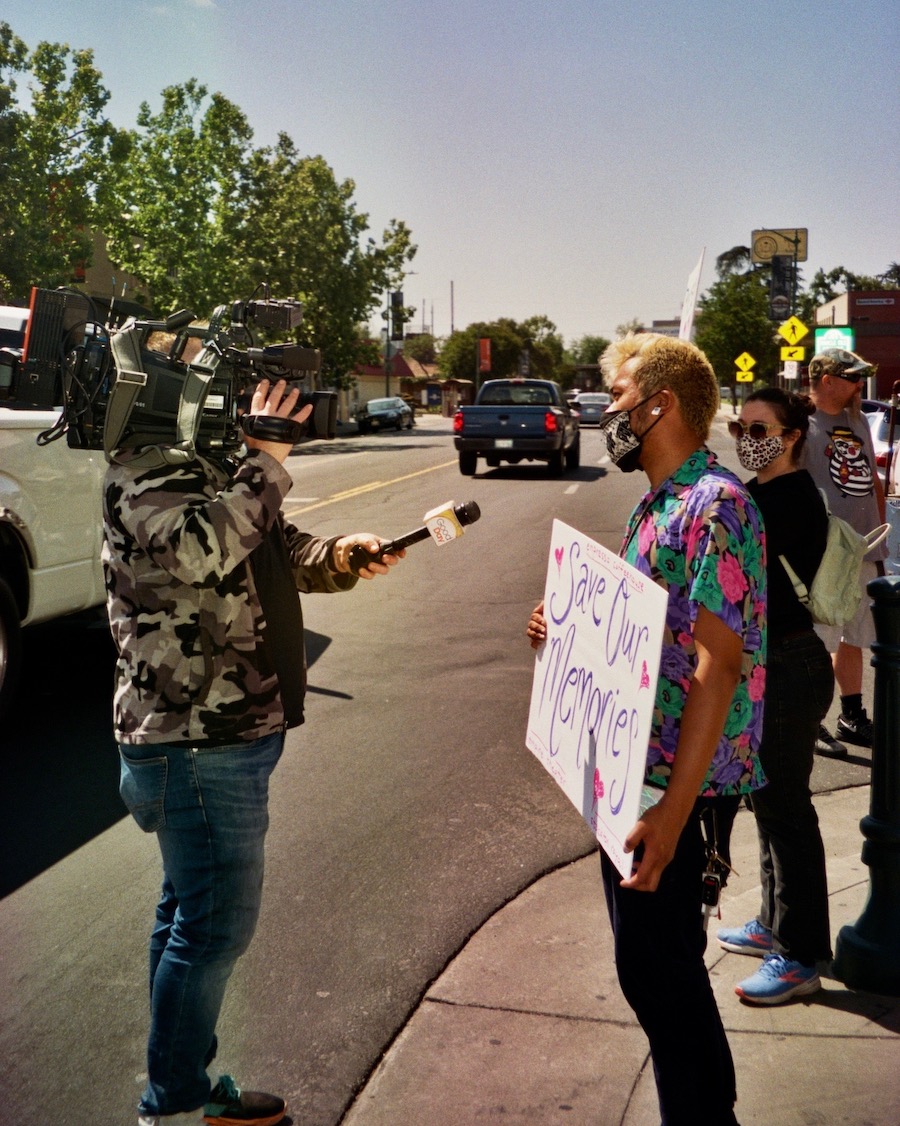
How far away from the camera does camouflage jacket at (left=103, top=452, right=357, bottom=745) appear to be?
96.2 inches

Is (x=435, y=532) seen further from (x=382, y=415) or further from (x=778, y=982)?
(x=382, y=415)

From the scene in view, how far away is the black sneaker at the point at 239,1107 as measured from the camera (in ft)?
9.23

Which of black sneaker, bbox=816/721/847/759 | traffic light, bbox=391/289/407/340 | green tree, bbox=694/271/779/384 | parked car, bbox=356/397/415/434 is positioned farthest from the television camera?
green tree, bbox=694/271/779/384

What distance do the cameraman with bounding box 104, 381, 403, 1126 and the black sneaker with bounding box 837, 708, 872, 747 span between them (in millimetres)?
4270

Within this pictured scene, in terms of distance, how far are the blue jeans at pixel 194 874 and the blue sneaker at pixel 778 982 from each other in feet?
5.25

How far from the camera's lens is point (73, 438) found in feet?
9.11

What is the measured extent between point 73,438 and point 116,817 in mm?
2701

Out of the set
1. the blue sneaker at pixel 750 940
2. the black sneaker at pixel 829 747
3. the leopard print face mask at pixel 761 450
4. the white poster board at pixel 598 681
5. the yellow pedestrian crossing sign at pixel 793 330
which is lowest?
the black sneaker at pixel 829 747

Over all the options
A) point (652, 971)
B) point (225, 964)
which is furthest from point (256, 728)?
point (652, 971)

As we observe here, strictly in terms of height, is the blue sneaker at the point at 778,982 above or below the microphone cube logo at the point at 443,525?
below

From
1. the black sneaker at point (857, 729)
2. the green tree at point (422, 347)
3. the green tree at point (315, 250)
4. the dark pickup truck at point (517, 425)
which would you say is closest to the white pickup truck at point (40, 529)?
the black sneaker at point (857, 729)

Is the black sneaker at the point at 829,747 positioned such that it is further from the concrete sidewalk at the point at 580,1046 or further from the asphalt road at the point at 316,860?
the concrete sidewalk at the point at 580,1046

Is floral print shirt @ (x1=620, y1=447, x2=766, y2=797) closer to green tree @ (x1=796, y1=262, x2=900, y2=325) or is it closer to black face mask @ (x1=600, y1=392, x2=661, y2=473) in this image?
black face mask @ (x1=600, y1=392, x2=661, y2=473)

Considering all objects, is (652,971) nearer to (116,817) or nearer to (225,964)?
(225,964)
